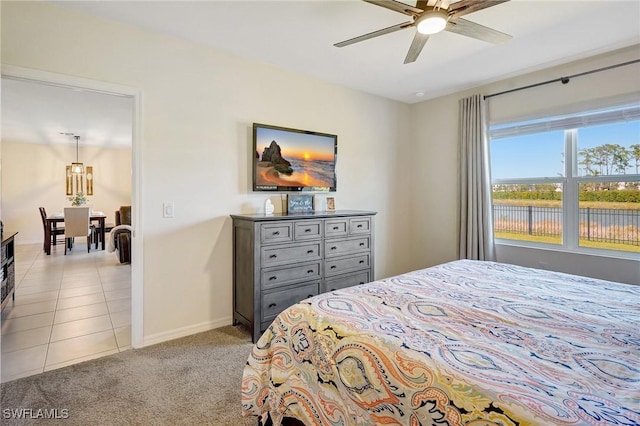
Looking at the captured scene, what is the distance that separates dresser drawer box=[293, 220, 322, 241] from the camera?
2.89 metres

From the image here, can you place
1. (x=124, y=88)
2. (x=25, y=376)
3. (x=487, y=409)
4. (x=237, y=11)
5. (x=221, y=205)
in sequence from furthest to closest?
(x=221, y=205)
(x=124, y=88)
(x=237, y=11)
(x=25, y=376)
(x=487, y=409)

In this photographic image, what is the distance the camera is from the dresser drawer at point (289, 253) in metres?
2.71

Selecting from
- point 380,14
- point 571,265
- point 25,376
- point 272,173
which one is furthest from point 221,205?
point 571,265

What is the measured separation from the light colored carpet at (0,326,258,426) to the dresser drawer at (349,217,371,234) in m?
1.57

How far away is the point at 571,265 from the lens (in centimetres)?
324

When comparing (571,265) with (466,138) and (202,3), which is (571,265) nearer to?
(466,138)

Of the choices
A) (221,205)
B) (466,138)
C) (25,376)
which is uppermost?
(466,138)

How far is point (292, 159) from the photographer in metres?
3.44

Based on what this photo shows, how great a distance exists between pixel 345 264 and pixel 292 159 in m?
1.28

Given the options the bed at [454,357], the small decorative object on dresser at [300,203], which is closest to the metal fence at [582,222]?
the bed at [454,357]

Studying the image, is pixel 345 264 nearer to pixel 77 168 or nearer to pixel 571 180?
pixel 571 180

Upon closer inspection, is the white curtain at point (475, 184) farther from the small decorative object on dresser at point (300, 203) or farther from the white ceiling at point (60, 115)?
the white ceiling at point (60, 115)

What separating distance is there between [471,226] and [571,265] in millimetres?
1026

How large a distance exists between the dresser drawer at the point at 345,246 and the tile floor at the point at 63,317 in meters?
1.93
